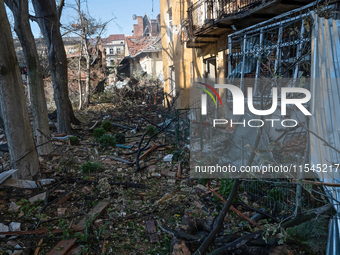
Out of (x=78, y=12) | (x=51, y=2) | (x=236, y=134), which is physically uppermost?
(x=78, y=12)

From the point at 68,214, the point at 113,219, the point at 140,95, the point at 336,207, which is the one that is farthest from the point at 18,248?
the point at 140,95

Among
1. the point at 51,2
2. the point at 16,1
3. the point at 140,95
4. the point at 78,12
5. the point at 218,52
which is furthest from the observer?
the point at 140,95

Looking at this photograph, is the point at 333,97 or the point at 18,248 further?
the point at 333,97

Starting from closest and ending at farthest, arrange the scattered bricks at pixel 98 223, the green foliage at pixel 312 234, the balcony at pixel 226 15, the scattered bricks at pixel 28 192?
the green foliage at pixel 312 234 → the scattered bricks at pixel 98 223 → the scattered bricks at pixel 28 192 → the balcony at pixel 226 15

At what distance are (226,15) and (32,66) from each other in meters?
6.84

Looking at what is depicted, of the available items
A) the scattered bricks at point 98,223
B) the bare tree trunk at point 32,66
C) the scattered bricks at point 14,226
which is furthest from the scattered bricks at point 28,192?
the scattered bricks at point 98,223

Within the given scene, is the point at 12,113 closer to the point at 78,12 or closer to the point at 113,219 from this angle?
the point at 113,219

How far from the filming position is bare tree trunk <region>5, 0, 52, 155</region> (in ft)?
21.5

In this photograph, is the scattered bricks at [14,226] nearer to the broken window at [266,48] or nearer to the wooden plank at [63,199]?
the wooden plank at [63,199]

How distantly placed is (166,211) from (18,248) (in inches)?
93.0

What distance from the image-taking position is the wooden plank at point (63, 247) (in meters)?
3.45

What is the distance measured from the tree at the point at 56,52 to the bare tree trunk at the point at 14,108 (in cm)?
481

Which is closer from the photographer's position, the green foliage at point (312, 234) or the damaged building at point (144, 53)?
the green foliage at point (312, 234)

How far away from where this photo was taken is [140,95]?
20844 mm
